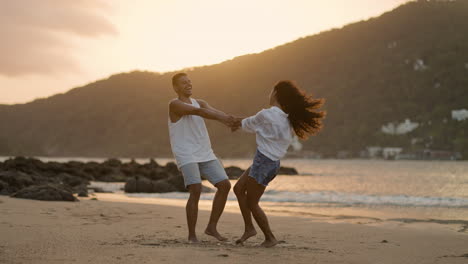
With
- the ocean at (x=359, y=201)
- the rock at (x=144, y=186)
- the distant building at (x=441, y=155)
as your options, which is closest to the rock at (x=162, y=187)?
the rock at (x=144, y=186)

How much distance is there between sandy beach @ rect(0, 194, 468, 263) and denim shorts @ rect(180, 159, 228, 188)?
725mm

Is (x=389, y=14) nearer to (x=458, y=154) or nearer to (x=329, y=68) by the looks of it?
(x=329, y=68)

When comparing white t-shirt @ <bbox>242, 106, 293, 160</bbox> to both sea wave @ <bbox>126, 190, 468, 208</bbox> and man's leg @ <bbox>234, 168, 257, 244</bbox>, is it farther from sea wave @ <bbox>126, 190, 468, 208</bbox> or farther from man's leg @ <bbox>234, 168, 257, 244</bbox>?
sea wave @ <bbox>126, 190, 468, 208</bbox>

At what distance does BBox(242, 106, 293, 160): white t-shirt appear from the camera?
19.6 ft

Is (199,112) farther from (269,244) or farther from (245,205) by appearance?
(269,244)

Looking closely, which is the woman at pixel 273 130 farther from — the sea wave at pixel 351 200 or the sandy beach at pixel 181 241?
the sea wave at pixel 351 200

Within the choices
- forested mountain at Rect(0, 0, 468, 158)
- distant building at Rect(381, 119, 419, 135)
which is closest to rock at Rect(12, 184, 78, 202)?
forested mountain at Rect(0, 0, 468, 158)

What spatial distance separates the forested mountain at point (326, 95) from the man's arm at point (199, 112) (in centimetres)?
10414

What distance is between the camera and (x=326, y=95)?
4911 inches

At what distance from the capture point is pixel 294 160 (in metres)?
115

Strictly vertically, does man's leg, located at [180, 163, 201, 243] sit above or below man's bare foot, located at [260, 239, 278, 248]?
above

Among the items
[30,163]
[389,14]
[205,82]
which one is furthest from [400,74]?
[30,163]

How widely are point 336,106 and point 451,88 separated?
26.1 meters

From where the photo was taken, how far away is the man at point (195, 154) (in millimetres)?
6461
